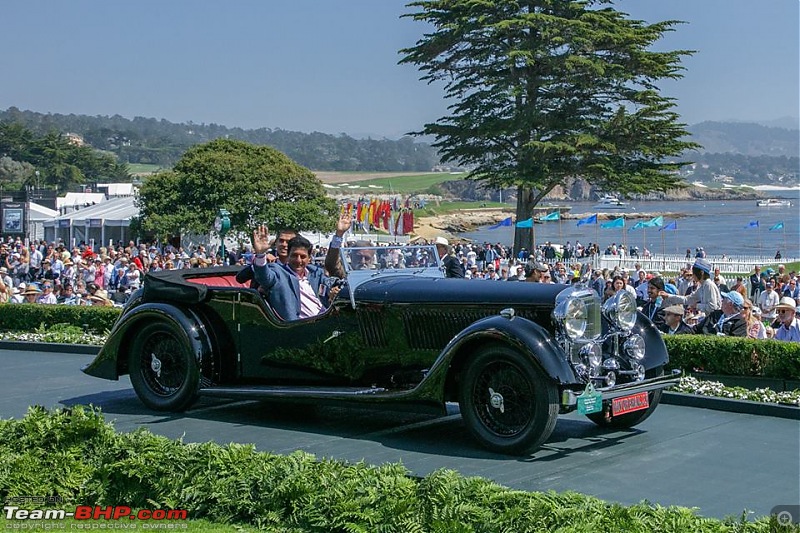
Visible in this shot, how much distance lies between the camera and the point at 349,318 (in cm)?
854

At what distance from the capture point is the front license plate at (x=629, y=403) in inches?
300

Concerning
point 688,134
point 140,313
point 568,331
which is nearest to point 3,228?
point 688,134

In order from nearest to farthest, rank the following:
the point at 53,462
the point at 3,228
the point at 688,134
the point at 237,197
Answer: the point at 53,462, the point at 688,134, the point at 3,228, the point at 237,197

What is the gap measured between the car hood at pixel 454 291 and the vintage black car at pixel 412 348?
12 millimetres

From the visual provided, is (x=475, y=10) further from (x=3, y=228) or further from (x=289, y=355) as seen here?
(x=289, y=355)

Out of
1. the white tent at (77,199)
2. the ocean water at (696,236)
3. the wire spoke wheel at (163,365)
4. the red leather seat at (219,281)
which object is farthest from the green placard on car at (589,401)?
the white tent at (77,199)

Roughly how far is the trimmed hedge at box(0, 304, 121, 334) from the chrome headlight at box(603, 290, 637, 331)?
31.6ft

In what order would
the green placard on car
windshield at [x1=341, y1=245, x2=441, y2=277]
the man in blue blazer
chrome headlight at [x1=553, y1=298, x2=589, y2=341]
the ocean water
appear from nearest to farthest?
1. the green placard on car
2. chrome headlight at [x1=553, y1=298, x2=589, y2=341]
3. windshield at [x1=341, y1=245, x2=441, y2=277]
4. the man in blue blazer
5. the ocean water

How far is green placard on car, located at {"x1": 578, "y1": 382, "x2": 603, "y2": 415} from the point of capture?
727 centimetres

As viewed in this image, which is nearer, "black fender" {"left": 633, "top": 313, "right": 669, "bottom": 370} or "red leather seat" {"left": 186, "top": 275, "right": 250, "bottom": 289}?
"black fender" {"left": 633, "top": 313, "right": 669, "bottom": 370}

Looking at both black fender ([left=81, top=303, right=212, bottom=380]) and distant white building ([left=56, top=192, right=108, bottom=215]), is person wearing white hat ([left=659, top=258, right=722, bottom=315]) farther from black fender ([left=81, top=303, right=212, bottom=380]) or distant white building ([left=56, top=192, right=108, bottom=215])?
distant white building ([left=56, top=192, right=108, bottom=215])

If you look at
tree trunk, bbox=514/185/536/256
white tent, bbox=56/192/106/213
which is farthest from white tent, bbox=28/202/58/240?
tree trunk, bbox=514/185/536/256

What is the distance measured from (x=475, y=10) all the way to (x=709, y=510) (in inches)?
1463

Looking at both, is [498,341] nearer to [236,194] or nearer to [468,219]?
[236,194]
